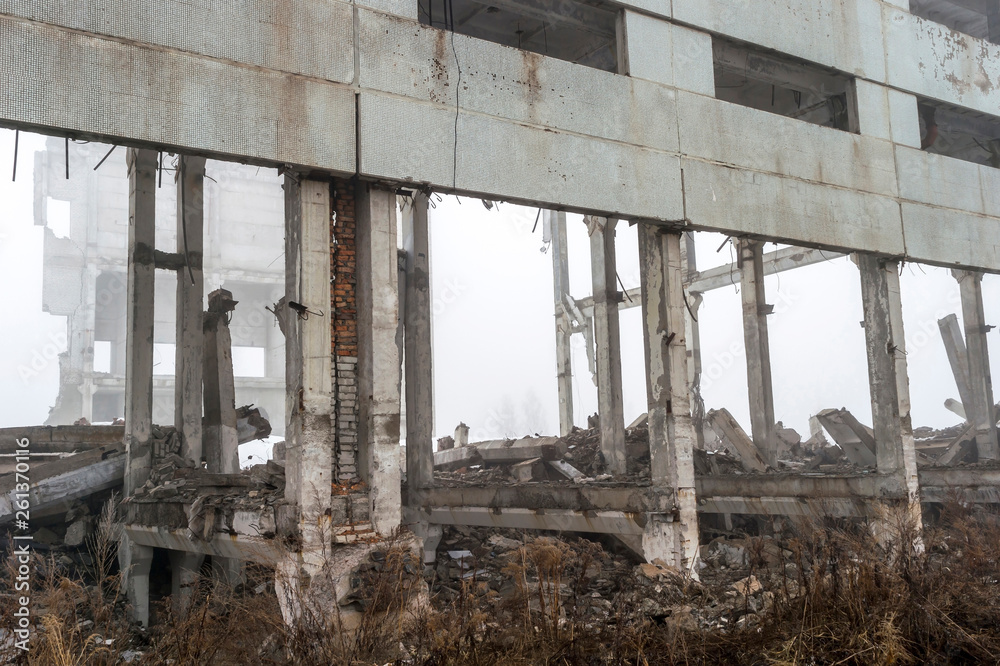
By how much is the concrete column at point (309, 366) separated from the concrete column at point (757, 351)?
893 centimetres

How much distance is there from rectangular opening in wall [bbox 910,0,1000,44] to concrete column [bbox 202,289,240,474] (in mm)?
12288

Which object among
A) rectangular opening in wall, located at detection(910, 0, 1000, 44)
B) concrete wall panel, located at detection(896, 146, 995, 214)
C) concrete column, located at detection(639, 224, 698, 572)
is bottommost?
concrete column, located at detection(639, 224, 698, 572)

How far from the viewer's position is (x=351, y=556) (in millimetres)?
7398

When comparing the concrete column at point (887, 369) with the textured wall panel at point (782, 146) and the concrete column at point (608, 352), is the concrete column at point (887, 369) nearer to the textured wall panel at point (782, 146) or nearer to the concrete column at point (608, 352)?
the textured wall panel at point (782, 146)

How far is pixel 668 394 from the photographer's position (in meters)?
9.65

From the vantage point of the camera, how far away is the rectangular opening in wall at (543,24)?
392 inches

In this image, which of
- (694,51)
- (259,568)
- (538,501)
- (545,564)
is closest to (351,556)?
(259,568)

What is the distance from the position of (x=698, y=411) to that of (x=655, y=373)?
8.58 m

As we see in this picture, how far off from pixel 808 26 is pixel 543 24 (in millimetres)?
3562

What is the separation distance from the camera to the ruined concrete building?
729cm

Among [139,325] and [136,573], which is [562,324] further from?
[136,573]

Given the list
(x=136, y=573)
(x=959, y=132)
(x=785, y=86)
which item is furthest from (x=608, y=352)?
(x=136, y=573)

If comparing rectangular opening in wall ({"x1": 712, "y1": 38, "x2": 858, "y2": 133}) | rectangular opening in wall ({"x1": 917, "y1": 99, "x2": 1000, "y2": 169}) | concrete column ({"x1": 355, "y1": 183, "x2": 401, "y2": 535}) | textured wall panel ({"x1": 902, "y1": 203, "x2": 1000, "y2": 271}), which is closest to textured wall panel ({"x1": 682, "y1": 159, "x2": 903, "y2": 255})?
textured wall panel ({"x1": 902, "y1": 203, "x2": 1000, "y2": 271})

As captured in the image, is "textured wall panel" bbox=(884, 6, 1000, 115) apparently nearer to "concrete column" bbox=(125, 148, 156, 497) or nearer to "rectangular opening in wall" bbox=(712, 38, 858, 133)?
"rectangular opening in wall" bbox=(712, 38, 858, 133)
